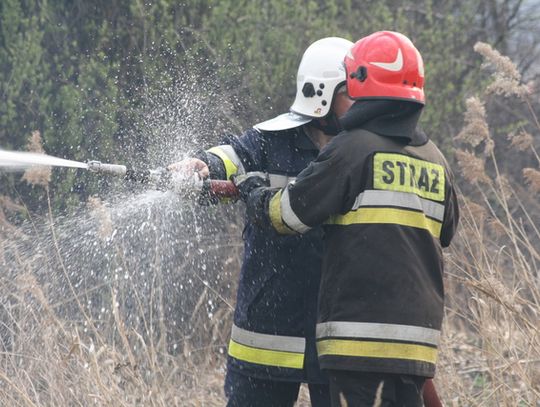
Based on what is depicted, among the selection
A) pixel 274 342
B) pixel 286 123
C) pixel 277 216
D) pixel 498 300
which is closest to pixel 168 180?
pixel 286 123

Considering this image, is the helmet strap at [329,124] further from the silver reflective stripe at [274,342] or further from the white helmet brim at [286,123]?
the silver reflective stripe at [274,342]

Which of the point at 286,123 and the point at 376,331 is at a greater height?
the point at 286,123

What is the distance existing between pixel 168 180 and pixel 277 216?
61 cm

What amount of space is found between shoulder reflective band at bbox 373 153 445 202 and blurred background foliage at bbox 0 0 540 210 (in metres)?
2.67

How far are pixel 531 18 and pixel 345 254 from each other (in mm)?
6912

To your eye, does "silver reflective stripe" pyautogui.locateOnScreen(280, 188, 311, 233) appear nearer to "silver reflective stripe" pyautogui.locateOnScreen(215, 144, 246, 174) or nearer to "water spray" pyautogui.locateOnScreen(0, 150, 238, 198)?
"water spray" pyautogui.locateOnScreen(0, 150, 238, 198)

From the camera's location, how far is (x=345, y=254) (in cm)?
346

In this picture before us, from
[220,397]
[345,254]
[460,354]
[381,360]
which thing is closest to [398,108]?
[345,254]

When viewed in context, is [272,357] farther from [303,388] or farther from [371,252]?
[303,388]

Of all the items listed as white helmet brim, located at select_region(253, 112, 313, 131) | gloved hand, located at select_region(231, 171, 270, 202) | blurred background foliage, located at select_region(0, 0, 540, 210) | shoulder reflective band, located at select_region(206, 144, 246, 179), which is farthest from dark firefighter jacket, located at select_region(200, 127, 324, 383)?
blurred background foliage, located at select_region(0, 0, 540, 210)

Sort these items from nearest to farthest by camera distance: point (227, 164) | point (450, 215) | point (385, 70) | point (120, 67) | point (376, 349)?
point (376, 349) < point (385, 70) < point (450, 215) < point (227, 164) < point (120, 67)

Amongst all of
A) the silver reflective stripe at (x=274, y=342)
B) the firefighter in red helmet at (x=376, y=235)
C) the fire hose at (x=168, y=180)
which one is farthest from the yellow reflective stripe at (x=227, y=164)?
the silver reflective stripe at (x=274, y=342)

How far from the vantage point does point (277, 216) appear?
11.6 feet

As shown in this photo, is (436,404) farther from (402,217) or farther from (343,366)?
(402,217)
